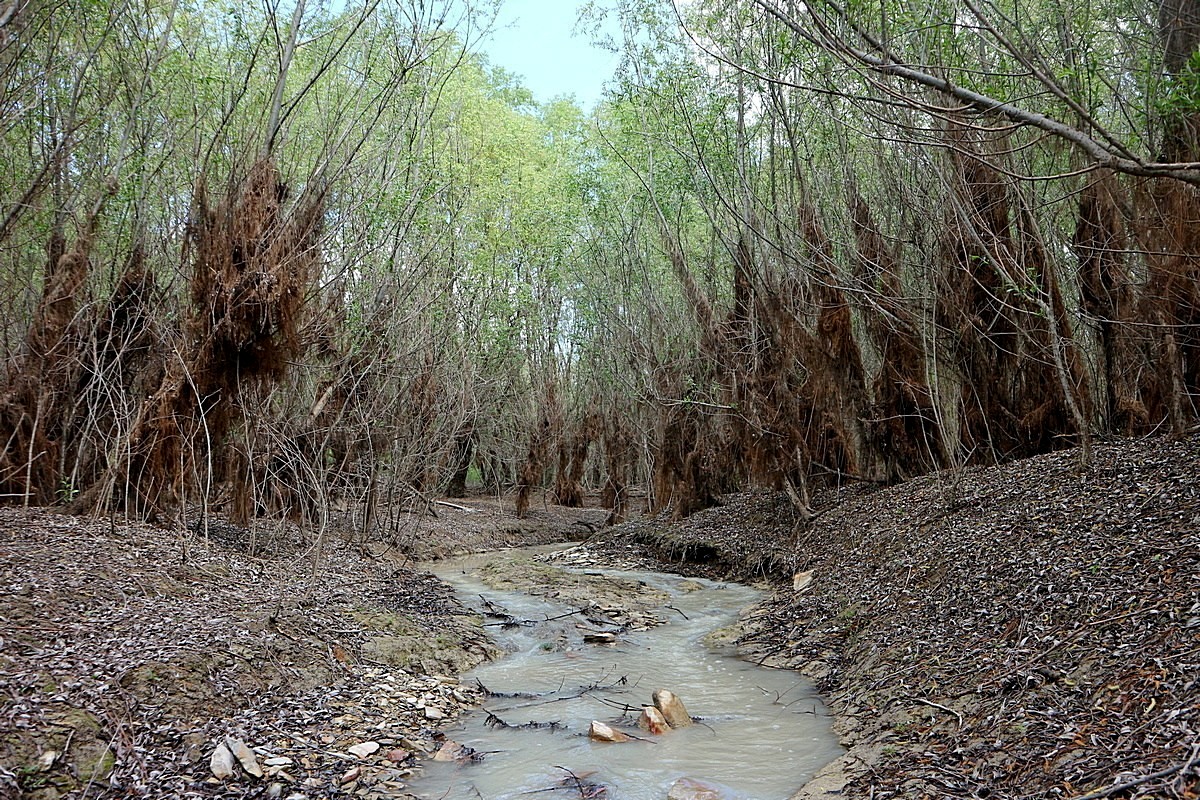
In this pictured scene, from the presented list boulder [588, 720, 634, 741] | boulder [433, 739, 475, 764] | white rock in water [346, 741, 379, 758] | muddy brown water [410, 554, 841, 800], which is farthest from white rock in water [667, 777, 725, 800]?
white rock in water [346, 741, 379, 758]

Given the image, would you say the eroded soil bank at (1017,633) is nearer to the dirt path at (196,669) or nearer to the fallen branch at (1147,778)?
the fallen branch at (1147,778)

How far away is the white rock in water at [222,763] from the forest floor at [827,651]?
0.03m

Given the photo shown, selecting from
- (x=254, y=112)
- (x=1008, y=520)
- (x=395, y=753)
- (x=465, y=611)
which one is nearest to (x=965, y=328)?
(x=1008, y=520)

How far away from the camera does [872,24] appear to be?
707 cm

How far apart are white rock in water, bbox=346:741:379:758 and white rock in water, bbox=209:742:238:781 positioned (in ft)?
2.67

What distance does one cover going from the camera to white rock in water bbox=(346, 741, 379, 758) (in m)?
5.31

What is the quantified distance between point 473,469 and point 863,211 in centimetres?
2420

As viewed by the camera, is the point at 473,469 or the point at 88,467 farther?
the point at 473,469

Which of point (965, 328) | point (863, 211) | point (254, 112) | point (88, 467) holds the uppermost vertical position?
point (254, 112)

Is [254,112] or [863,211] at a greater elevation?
[254,112]

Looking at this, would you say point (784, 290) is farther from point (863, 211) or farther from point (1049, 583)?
point (1049, 583)

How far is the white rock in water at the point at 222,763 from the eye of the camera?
4605 mm

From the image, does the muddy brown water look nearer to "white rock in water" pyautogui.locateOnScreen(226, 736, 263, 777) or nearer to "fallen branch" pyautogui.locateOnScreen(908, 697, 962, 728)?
"fallen branch" pyautogui.locateOnScreen(908, 697, 962, 728)

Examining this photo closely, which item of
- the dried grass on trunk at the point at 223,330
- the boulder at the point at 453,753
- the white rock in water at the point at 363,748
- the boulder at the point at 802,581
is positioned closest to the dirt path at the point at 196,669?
the white rock in water at the point at 363,748
